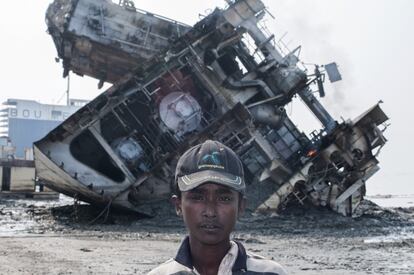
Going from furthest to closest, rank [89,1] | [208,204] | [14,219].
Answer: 1. [89,1]
2. [14,219]
3. [208,204]

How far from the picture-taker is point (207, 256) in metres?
2.14

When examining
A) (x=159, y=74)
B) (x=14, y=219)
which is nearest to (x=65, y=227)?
(x=14, y=219)

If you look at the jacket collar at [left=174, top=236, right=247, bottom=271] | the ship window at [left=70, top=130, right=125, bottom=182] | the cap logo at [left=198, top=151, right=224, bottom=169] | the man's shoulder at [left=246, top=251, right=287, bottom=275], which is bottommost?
the man's shoulder at [left=246, top=251, right=287, bottom=275]

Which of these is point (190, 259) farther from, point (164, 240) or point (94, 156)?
point (94, 156)

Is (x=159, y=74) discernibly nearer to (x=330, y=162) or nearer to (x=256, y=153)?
(x=256, y=153)

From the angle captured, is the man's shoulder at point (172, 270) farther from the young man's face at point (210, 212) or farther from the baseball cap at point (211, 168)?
the baseball cap at point (211, 168)

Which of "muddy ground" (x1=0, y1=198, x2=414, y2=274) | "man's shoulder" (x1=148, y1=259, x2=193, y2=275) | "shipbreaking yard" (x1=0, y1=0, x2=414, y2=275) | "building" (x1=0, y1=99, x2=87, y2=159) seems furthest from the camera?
"building" (x1=0, y1=99, x2=87, y2=159)

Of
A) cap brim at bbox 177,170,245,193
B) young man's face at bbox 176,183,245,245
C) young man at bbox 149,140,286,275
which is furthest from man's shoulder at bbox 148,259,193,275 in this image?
cap brim at bbox 177,170,245,193

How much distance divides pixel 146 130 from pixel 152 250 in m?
5.66

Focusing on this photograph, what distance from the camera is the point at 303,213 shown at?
13.7 metres

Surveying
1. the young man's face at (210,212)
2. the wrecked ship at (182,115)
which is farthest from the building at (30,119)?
the young man's face at (210,212)

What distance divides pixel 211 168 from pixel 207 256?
0.33 m

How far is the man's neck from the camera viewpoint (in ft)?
7.01

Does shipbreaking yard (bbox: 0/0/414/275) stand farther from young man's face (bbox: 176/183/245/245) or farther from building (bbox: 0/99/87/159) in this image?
building (bbox: 0/99/87/159)
